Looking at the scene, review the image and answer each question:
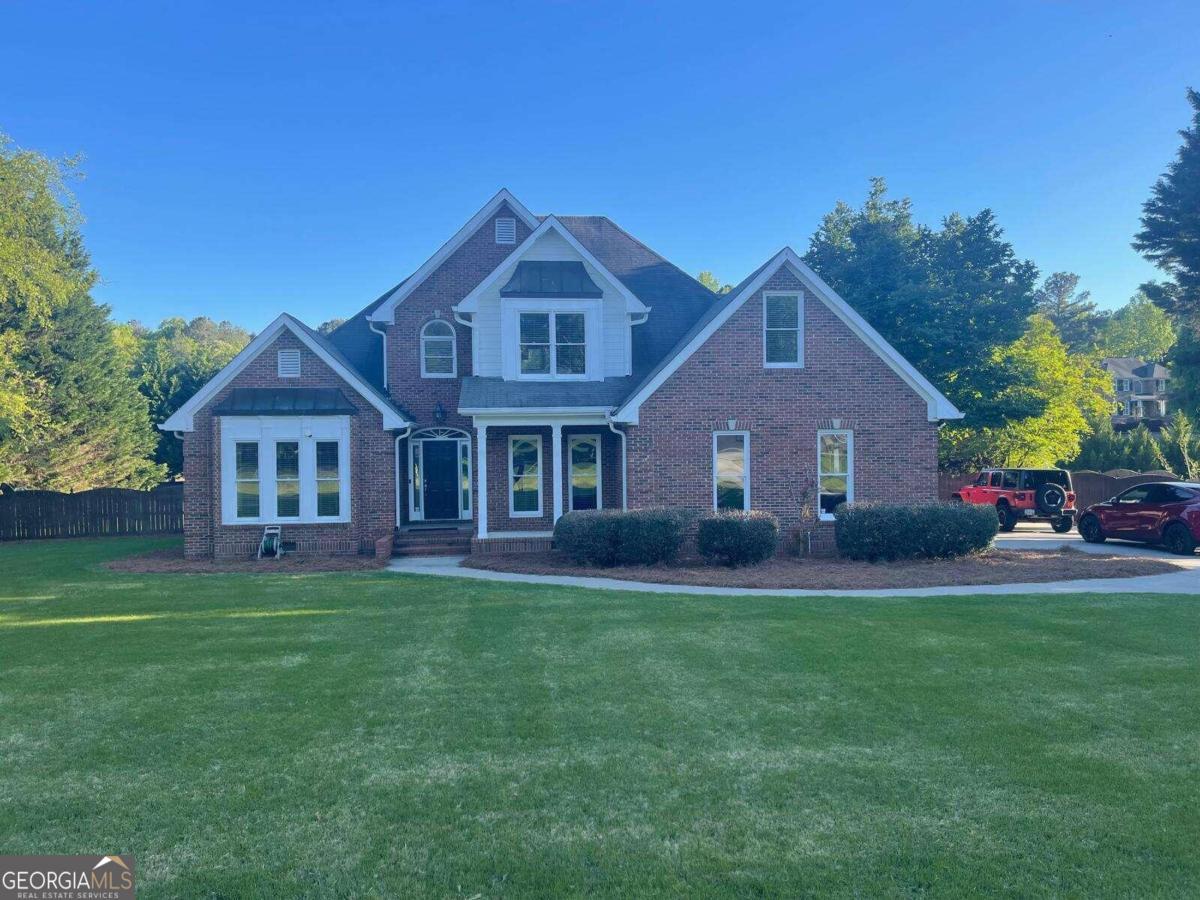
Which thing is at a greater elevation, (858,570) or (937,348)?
(937,348)

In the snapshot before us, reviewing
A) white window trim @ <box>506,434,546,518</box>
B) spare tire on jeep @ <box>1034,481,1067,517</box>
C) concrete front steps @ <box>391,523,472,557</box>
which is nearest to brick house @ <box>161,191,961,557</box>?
concrete front steps @ <box>391,523,472,557</box>

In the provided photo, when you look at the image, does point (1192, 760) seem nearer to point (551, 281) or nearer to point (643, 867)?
point (643, 867)

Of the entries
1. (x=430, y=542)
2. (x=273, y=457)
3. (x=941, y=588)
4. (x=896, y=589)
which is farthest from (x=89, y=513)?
(x=941, y=588)

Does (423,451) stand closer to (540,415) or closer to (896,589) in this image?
(540,415)

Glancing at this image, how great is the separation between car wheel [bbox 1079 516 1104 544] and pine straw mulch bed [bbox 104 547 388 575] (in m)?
17.8

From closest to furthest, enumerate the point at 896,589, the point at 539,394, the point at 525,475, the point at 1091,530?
the point at 896,589
the point at 539,394
the point at 525,475
the point at 1091,530

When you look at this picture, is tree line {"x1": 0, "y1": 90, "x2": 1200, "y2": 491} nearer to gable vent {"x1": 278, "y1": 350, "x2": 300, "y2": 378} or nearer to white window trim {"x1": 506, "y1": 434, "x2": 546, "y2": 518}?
gable vent {"x1": 278, "y1": 350, "x2": 300, "y2": 378}

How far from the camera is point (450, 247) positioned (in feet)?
63.3

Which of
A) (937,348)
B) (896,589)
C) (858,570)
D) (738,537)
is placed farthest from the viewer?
(937,348)

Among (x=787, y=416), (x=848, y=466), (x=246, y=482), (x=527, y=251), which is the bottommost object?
(x=246, y=482)

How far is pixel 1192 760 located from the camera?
16.2 feet

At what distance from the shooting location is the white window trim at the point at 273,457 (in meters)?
16.1

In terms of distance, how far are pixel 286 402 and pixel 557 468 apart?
6236 millimetres

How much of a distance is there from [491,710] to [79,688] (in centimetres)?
397
